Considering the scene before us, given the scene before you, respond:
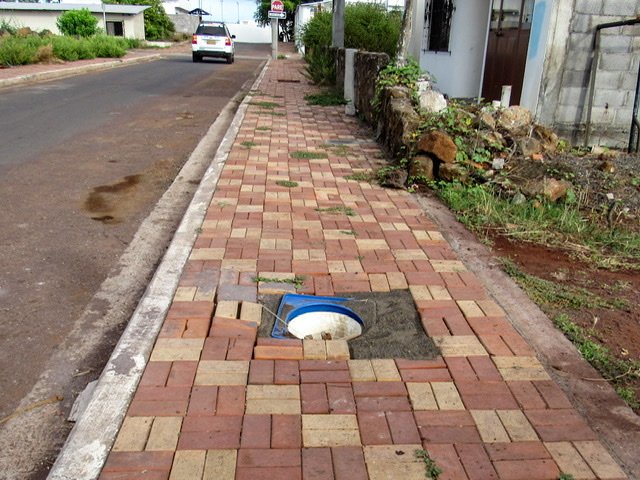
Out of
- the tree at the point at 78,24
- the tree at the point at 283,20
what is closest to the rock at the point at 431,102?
the tree at the point at 78,24

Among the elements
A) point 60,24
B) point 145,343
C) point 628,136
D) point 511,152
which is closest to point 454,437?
point 145,343

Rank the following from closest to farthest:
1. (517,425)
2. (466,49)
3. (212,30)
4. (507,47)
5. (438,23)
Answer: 1. (517,425)
2. (507,47)
3. (466,49)
4. (438,23)
5. (212,30)

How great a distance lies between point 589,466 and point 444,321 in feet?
4.08

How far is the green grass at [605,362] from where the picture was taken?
2.93 metres

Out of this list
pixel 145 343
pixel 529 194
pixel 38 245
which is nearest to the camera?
pixel 145 343

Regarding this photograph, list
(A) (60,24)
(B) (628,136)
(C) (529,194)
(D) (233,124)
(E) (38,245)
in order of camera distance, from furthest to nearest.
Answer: (A) (60,24) → (D) (233,124) → (B) (628,136) → (C) (529,194) → (E) (38,245)

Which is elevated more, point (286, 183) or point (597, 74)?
point (597, 74)

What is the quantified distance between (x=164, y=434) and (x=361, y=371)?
98cm

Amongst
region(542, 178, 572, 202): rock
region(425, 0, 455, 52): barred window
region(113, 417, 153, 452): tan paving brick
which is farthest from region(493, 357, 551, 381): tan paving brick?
region(425, 0, 455, 52): barred window

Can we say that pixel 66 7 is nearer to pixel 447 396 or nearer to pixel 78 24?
pixel 78 24

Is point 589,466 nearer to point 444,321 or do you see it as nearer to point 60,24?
point 444,321

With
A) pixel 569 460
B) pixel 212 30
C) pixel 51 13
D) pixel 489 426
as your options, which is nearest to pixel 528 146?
pixel 489 426

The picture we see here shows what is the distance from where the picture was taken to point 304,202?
5684mm

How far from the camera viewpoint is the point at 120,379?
286cm
